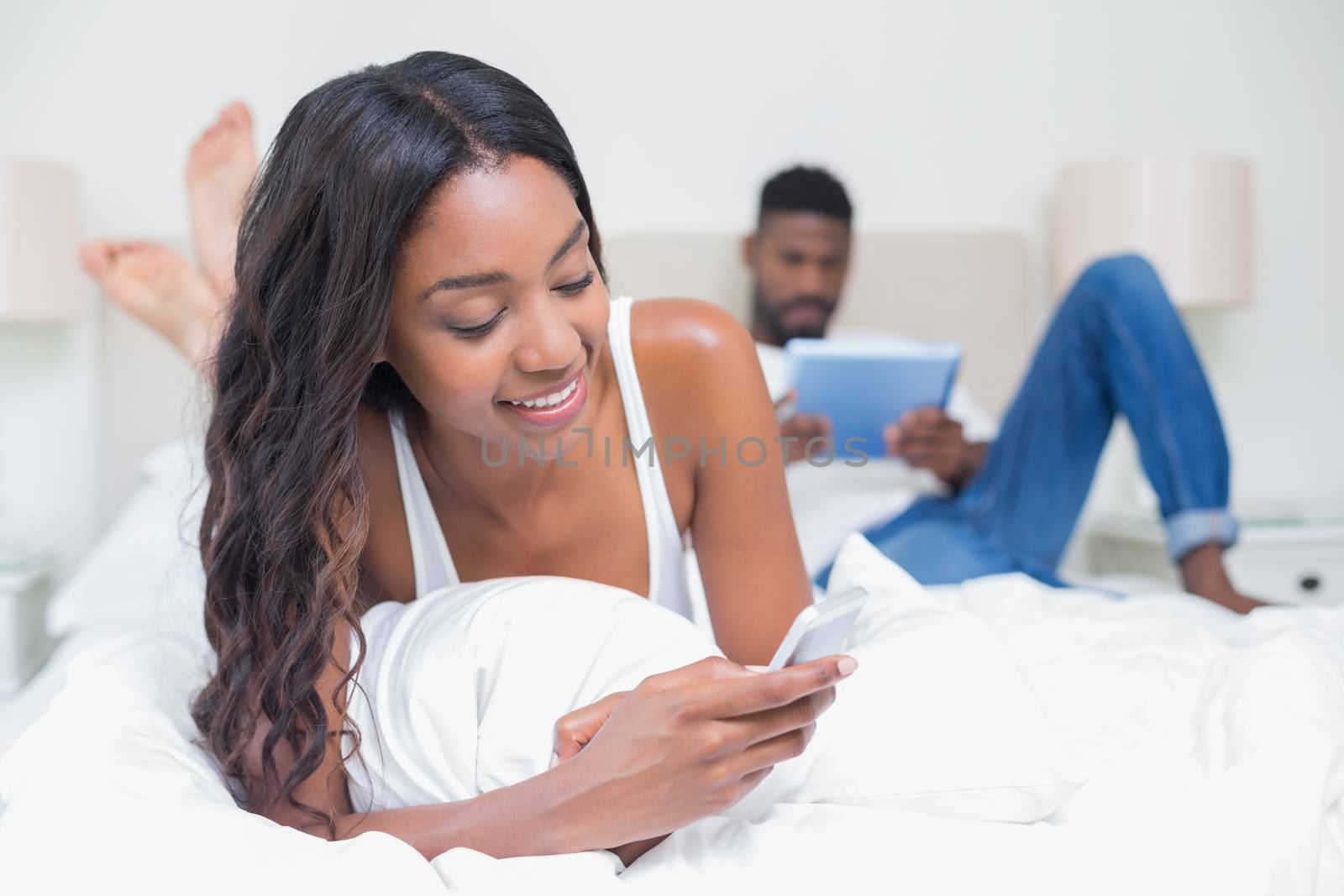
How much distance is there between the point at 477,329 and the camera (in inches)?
34.4

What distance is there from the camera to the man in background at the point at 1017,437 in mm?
1601

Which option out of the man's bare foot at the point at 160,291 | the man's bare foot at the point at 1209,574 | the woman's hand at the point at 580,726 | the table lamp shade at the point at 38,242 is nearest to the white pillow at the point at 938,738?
the woman's hand at the point at 580,726

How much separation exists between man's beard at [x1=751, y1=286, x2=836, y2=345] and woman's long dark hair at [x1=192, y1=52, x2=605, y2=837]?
1.32m

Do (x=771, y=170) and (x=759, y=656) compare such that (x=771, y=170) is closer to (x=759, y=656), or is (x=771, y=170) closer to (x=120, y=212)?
(x=120, y=212)

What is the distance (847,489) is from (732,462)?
40.2 inches

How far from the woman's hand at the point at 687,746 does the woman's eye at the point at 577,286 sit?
0.33m

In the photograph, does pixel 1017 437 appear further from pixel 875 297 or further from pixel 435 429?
pixel 435 429

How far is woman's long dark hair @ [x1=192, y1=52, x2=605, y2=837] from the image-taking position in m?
0.86

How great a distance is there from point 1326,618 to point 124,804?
3.74 ft

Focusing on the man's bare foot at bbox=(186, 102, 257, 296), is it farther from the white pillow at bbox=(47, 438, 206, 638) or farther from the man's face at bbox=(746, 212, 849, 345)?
the man's face at bbox=(746, 212, 849, 345)

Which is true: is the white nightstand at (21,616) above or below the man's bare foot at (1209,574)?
below

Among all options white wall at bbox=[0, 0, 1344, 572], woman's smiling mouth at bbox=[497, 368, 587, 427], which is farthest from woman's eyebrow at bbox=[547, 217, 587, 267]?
white wall at bbox=[0, 0, 1344, 572]

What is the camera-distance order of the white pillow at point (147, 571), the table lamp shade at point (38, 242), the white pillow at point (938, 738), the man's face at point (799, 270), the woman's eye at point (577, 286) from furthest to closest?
the man's face at point (799, 270), the table lamp shade at point (38, 242), the white pillow at point (147, 571), the woman's eye at point (577, 286), the white pillow at point (938, 738)

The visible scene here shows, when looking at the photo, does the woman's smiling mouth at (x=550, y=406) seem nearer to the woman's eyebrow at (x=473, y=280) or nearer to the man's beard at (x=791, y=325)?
the woman's eyebrow at (x=473, y=280)
